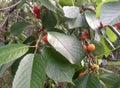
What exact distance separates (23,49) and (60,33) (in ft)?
0.37

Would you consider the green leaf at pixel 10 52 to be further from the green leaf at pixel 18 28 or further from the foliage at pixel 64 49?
the green leaf at pixel 18 28

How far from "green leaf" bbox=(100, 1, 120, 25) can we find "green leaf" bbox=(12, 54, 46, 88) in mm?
187

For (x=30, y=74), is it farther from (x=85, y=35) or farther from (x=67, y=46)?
(x=85, y=35)

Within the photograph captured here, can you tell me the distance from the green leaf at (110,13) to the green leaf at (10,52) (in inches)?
8.8

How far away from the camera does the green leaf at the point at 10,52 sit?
719 millimetres

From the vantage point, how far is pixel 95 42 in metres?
0.91

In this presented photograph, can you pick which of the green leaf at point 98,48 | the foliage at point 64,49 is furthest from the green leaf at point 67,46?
the green leaf at point 98,48

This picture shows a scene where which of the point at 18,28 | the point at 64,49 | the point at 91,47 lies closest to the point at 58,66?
the point at 64,49

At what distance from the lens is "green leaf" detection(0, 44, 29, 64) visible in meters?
0.72

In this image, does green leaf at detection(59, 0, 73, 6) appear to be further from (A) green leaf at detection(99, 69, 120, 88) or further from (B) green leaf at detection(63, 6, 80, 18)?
(A) green leaf at detection(99, 69, 120, 88)

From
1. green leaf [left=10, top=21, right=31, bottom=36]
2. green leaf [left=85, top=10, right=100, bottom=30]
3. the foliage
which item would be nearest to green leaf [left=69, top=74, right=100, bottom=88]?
the foliage

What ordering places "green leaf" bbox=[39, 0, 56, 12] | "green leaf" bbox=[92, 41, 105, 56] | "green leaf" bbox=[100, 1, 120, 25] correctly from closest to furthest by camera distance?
"green leaf" bbox=[100, 1, 120, 25] < "green leaf" bbox=[39, 0, 56, 12] < "green leaf" bbox=[92, 41, 105, 56]

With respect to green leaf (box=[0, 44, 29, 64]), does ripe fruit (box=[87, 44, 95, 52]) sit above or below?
below

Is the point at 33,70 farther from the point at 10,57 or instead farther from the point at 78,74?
the point at 78,74
